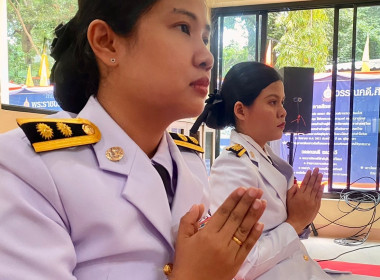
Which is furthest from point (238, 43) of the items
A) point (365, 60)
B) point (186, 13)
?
point (186, 13)

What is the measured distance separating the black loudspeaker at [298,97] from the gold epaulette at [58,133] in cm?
267

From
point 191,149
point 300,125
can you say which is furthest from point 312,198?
point 300,125

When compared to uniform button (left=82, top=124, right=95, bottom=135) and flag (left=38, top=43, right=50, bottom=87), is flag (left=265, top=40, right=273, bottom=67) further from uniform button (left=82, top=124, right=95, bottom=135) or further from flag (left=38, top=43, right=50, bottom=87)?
uniform button (left=82, top=124, right=95, bottom=135)

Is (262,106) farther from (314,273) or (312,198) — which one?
(314,273)

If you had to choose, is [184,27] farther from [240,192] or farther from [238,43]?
[238,43]

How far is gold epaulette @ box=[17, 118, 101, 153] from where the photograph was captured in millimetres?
552

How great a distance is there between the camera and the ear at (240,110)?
1398mm

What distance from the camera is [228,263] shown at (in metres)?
0.59

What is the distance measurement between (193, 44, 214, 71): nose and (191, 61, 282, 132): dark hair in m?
0.72

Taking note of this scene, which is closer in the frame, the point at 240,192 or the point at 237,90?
the point at 240,192

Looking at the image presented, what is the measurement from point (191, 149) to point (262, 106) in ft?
1.81

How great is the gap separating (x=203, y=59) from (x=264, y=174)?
26.9 inches

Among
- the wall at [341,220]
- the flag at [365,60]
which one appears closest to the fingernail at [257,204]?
the wall at [341,220]

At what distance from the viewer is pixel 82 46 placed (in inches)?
28.4
